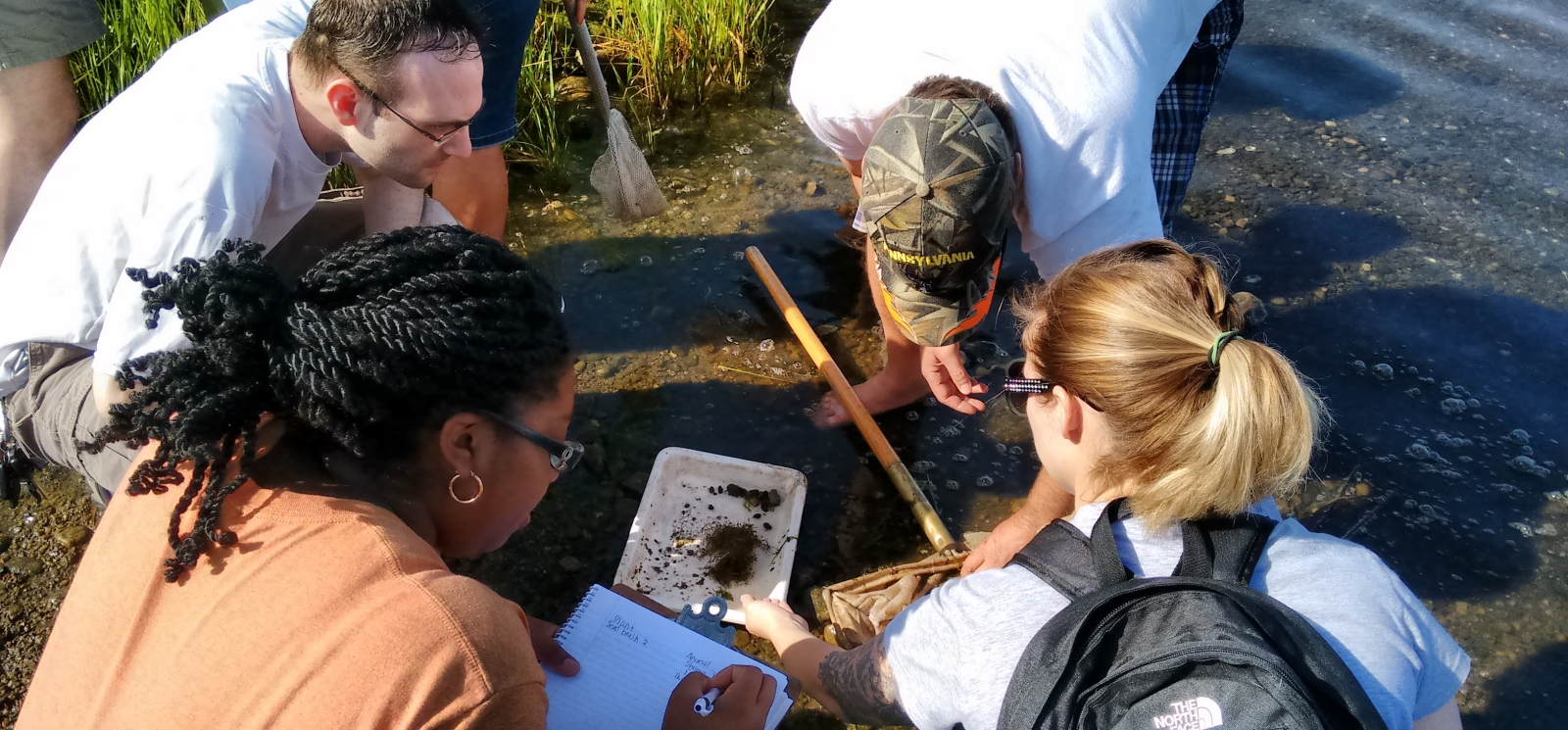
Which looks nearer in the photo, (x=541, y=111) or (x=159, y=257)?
(x=159, y=257)

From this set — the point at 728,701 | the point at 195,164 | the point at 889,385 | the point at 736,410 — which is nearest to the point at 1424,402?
the point at 889,385

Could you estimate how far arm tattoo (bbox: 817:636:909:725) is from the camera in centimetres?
172

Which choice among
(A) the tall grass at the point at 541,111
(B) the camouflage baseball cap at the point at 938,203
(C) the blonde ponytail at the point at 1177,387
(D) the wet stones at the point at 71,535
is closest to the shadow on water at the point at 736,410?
(A) the tall grass at the point at 541,111

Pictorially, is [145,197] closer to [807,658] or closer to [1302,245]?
[807,658]

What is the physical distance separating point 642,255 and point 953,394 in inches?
58.0

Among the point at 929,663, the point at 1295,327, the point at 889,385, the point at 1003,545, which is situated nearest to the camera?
the point at 929,663

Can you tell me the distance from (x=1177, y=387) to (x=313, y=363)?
127cm

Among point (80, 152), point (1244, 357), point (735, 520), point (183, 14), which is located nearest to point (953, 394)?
point (735, 520)

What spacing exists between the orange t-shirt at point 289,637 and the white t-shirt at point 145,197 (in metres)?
0.68

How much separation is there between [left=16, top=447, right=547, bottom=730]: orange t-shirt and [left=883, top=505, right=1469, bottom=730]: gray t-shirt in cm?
66

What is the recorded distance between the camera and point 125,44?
3488mm

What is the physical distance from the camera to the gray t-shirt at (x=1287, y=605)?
133 cm

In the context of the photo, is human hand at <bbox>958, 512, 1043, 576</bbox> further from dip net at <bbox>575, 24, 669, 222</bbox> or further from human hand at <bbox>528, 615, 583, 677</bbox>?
dip net at <bbox>575, 24, 669, 222</bbox>

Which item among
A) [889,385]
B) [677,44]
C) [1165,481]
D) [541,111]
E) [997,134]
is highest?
[997,134]
